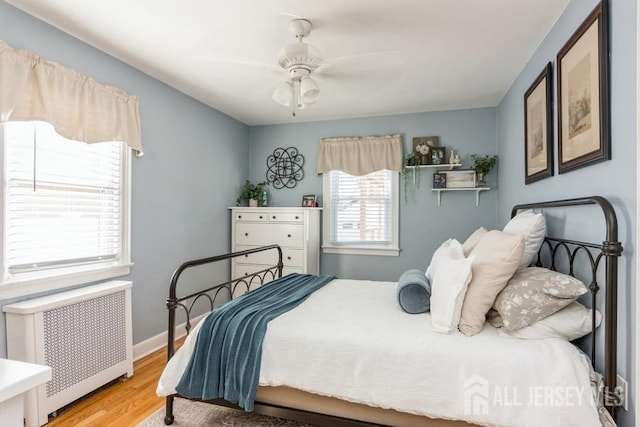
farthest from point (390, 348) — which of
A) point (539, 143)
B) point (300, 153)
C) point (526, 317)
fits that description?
point (300, 153)

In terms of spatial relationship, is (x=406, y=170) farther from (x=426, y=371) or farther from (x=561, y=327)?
(x=426, y=371)

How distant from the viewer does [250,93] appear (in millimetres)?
3471

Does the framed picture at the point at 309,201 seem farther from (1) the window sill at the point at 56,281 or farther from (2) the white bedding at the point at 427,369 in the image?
(2) the white bedding at the point at 427,369

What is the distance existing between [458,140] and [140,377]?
12.6 feet

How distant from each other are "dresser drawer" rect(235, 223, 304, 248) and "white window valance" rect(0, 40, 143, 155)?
1.63 metres

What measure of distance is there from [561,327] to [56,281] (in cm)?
293

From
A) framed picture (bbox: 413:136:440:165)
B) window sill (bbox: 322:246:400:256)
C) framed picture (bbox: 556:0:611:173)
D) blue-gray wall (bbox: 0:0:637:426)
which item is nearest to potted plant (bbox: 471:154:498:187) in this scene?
blue-gray wall (bbox: 0:0:637:426)

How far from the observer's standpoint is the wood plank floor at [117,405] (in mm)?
2051

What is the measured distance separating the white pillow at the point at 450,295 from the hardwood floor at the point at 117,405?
1.83 metres

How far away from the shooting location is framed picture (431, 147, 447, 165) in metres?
3.92

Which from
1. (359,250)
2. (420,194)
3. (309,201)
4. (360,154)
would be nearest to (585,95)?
(420,194)

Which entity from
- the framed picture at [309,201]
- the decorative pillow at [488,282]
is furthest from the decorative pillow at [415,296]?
the framed picture at [309,201]

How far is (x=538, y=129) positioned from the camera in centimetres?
246

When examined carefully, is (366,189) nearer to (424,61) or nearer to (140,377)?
(424,61)
